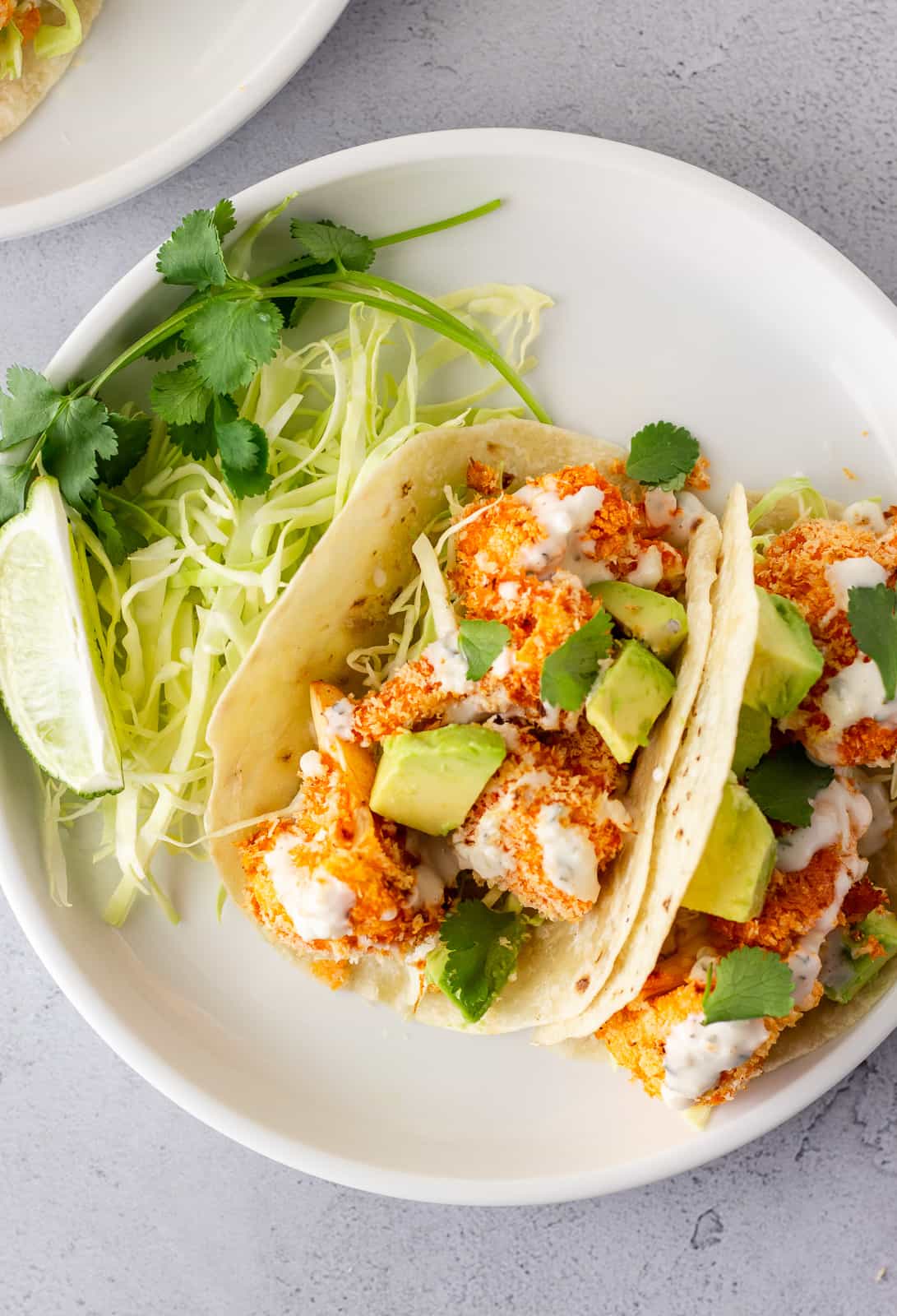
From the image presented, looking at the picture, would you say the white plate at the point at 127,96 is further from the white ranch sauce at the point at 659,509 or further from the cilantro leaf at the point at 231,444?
the white ranch sauce at the point at 659,509

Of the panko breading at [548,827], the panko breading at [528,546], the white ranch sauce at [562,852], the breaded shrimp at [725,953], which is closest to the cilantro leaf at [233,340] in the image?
the panko breading at [528,546]

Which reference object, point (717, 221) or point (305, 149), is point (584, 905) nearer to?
point (717, 221)

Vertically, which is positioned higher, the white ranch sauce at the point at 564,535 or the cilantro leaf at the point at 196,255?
the cilantro leaf at the point at 196,255

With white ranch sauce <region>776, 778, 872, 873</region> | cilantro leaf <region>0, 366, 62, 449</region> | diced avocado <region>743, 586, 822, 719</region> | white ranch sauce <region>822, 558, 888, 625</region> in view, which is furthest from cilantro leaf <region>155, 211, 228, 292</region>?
white ranch sauce <region>776, 778, 872, 873</region>

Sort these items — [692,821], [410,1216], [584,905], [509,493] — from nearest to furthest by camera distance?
[692,821] → [584,905] → [509,493] → [410,1216]

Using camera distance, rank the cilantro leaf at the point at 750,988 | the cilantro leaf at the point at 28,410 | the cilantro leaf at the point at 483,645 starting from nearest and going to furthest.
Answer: the cilantro leaf at the point at 750,988
the cilantro leaf at the point at 483,645
the cilantro leaf at the point at 28,410

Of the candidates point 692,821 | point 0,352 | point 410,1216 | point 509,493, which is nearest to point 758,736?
point 692,821

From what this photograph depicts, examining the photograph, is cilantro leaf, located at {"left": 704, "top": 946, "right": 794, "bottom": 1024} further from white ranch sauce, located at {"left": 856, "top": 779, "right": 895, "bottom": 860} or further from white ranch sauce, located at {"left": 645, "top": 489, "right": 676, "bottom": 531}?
white ranch sauce, located at {"left": 645, "top": 489, "right": 676, "bottom": 531}
